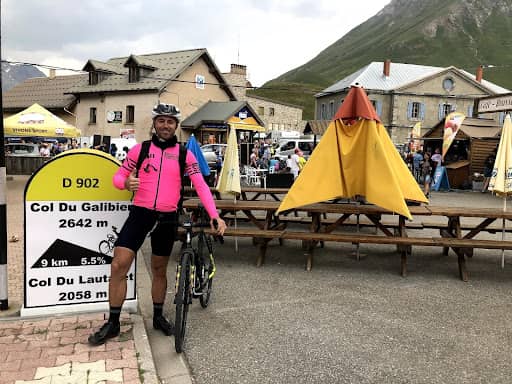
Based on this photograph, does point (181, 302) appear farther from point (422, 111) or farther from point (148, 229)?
point (422, 111)

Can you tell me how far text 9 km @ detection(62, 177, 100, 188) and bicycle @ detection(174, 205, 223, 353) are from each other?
0.98 m

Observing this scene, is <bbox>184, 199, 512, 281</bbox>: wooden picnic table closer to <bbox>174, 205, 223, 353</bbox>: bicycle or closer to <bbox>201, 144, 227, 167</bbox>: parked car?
<bbox>174, 205, 223, 353</bbox>: bicycle

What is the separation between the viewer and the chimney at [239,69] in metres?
43.3

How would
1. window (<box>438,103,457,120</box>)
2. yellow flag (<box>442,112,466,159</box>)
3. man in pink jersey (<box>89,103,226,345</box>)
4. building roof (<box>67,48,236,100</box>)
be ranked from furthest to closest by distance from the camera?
1. window (<box>438,103,457,120</box>)
2. building roof (<box>67,48,236,100</box>)
3. yellow flag (<box>442,112,466,159</box>)
4. man in pink jersey (<box>89,103,226,345</box>)

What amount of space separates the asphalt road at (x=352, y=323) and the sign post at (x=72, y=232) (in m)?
1.07

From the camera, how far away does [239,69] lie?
43750 millimetres

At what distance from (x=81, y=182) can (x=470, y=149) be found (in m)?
20.6

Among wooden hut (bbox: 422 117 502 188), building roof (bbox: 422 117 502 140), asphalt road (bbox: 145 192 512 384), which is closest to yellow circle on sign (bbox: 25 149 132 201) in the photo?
asphalt road (bbox: 145 192 512 384)

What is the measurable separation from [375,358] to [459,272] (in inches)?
124

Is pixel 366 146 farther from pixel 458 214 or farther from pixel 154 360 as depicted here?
pixel 154 360

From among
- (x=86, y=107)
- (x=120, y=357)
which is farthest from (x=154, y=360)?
(x=86, y=107)

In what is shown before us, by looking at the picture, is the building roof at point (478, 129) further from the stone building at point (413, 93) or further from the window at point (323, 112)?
the window at point (323, 112)

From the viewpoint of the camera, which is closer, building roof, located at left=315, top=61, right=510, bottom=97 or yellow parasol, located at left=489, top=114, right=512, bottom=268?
yellow parasol, located at left=489, top=114, right=512, bottom=268

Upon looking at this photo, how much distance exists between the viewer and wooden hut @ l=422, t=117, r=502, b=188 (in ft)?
68.4
